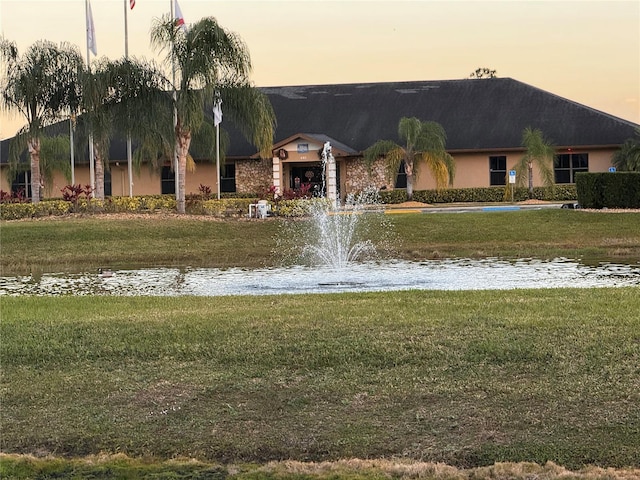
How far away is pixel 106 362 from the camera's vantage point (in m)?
7.31

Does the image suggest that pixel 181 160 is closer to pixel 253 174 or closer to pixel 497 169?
pixel 253 174

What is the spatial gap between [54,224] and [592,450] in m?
20.7

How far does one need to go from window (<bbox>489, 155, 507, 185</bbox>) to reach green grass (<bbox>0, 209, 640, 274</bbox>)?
1304 centimetres

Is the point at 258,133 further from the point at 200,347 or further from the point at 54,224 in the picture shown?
the point at 200,347

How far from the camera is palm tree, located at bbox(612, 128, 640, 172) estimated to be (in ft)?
116

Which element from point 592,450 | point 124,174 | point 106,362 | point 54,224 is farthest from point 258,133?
point 592,450

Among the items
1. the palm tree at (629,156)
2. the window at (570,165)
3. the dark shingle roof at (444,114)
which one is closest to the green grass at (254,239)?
the palm tree at (629,156)

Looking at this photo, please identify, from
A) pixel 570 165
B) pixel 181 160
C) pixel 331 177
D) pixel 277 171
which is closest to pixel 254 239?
pixel 181 160

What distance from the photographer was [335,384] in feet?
21.3

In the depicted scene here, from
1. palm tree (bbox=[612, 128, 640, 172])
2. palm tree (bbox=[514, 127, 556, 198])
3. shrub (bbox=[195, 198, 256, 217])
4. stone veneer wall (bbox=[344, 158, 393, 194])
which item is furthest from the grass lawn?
stone veneer wall (bbox=[344, 158, 393, 194])

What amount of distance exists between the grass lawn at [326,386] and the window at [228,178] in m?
30.4

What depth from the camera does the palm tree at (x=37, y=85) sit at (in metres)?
27.5

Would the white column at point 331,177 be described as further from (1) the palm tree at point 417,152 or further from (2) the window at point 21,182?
(2) the window at point 21,182

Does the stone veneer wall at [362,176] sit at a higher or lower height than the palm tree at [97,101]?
lower
